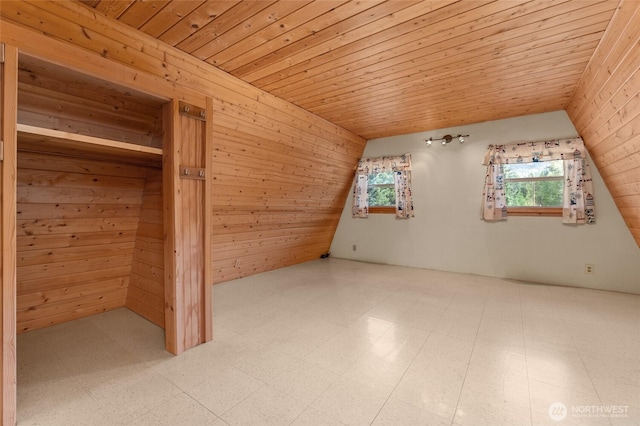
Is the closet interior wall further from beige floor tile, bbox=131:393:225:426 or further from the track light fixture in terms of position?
the track light fixture

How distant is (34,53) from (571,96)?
14.2 feet

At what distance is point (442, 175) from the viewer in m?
4.25

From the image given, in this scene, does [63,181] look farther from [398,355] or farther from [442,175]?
[442,175]

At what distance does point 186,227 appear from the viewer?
1896 millimetres

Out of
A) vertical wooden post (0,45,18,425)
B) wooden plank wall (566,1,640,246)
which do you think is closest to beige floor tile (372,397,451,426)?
vertical wooden post (0,45,18,425)

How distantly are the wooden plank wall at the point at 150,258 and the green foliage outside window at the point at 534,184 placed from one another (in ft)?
13.9

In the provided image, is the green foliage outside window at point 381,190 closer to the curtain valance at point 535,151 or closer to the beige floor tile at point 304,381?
the curtain valance at point 535,151

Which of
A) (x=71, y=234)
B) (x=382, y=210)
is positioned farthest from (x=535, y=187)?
Result: (x=71, y=234)

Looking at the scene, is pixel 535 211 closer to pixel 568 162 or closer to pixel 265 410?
pixel 568 162

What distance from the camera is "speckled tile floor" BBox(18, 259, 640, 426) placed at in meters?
1.35

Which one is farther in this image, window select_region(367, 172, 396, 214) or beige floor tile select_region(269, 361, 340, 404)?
window select_region(367, 172, 396, 214)

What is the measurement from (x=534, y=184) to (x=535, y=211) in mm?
370

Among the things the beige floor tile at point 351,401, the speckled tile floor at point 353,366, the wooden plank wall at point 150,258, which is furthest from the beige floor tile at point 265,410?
the wooden plank wall at point 150,258

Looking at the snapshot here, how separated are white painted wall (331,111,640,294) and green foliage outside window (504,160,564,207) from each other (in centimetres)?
25
